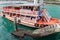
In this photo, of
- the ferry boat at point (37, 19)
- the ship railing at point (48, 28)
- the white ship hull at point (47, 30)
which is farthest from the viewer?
the ferry boat at point (37, 19)

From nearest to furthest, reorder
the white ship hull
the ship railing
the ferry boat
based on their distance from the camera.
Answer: the white ship hull → the ship railing → the ferry boat

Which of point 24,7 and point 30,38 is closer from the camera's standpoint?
point 30,38

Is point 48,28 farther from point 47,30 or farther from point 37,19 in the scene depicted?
point 37,19

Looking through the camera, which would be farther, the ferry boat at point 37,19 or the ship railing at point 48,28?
the ferry boat at point 37,19

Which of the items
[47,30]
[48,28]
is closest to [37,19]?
[48,28]

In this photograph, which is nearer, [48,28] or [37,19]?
[48,28]

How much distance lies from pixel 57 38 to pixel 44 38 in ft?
8.97

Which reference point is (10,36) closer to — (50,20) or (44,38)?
(44,38)

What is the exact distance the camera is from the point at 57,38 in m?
35.1

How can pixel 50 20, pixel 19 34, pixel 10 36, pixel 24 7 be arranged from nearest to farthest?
pixel 19 34 < pixel 10 36 < pixel 50 20 < pixel 24 7

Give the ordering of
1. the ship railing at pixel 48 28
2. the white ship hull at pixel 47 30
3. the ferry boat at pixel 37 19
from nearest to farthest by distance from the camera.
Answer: the white ship hull at pixel 47 30 < the ship railing at pixel 48 28 < the ferry boat at pixel 37 19

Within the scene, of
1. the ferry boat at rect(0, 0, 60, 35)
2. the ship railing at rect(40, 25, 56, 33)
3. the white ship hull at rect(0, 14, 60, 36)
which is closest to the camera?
the white ship hull at rect(0, 14, 60, 36)

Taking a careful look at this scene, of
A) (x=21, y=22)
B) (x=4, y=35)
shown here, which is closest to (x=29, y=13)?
(x=21, y=22)

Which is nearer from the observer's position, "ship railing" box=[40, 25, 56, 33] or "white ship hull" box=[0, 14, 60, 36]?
"white ship hull" box=[0, 14, 60, 36]
